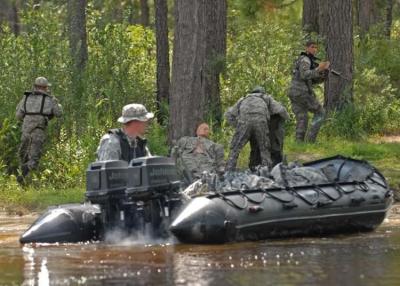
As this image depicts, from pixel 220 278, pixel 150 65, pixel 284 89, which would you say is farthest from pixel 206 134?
pixel 150 65

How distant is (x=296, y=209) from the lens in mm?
12414

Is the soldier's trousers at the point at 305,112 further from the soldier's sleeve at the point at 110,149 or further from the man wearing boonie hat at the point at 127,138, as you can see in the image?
the soldier's sleeve at the point at 110,149

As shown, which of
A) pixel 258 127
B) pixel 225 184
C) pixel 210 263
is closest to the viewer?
pixel 210 263

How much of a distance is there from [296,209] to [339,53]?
890 cm

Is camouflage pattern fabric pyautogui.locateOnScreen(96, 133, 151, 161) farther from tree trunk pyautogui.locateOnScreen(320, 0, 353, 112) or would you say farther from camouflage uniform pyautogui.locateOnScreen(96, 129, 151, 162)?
tree trunk pyautogui.locateOnScreen(320, 0, 353, 112)

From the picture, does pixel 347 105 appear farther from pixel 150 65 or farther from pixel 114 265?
pixel 114 265

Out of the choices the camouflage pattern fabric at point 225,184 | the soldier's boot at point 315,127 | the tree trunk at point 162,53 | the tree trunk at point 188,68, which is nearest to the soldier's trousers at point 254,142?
the tree trunk at point 188,68

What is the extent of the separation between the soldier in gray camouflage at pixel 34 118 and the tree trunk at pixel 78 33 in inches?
88.3

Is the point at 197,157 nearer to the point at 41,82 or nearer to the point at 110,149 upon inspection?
the point at 110,149

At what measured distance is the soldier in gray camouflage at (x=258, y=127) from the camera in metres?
15.5

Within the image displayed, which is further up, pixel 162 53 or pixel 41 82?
pixel 162 53

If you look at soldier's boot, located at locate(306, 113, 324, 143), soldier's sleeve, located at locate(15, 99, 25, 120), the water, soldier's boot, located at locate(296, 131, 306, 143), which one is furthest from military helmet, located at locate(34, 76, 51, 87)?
the water

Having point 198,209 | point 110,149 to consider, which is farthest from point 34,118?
point 198,209

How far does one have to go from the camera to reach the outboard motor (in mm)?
11281
